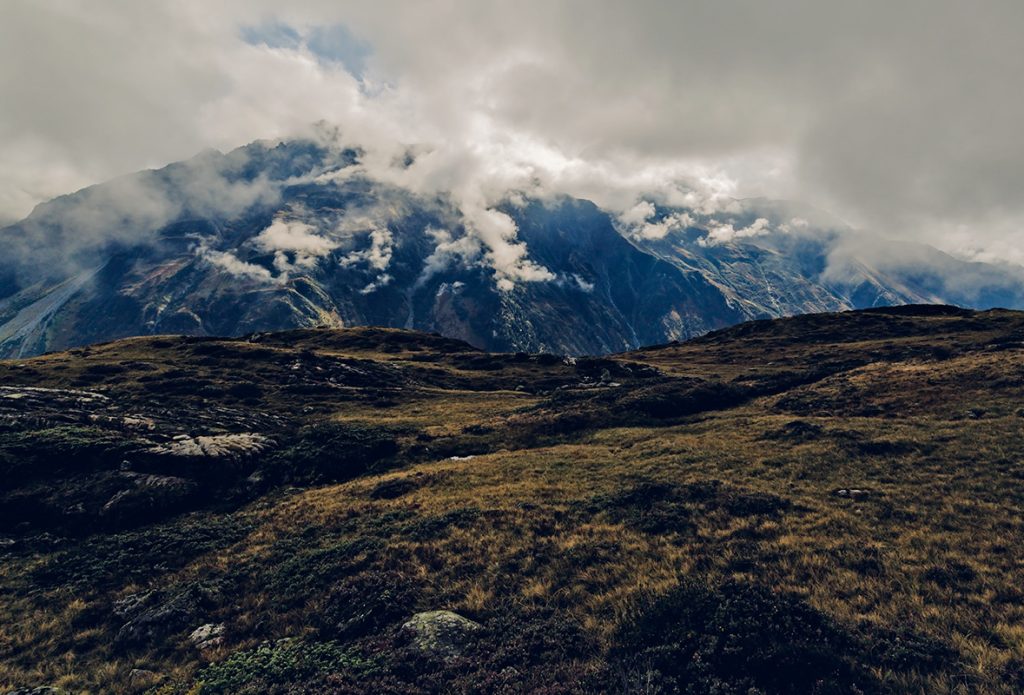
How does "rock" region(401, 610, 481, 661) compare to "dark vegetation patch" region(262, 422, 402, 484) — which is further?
"dark vegetation patch" region(262, 422, 402, 484)

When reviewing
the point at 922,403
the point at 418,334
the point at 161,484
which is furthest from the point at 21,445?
the point at 418,334

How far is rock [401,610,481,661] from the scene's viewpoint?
17.4 meters

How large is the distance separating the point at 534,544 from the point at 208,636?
14.6 meters

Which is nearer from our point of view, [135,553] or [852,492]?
[852,492]

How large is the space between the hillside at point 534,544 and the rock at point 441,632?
0.09 metres

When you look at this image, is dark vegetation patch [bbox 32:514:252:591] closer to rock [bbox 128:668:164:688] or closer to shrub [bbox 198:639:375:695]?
rock [bbox 128:668:164:688]

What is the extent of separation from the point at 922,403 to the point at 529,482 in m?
36.3

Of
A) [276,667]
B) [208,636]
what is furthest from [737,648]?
[208,636]

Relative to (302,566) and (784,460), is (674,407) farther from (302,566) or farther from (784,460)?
(302,566)

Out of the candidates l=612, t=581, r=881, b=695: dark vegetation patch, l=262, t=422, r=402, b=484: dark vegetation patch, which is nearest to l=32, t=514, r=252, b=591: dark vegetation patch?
l=262, t=422, r=402, b=484: dark vegetation patch

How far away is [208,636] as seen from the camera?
65.9 feet

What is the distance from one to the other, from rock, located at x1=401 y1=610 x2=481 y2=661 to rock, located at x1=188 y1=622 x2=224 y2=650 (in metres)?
8.07

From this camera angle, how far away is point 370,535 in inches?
1080

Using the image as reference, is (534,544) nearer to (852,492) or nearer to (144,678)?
(144,678)
